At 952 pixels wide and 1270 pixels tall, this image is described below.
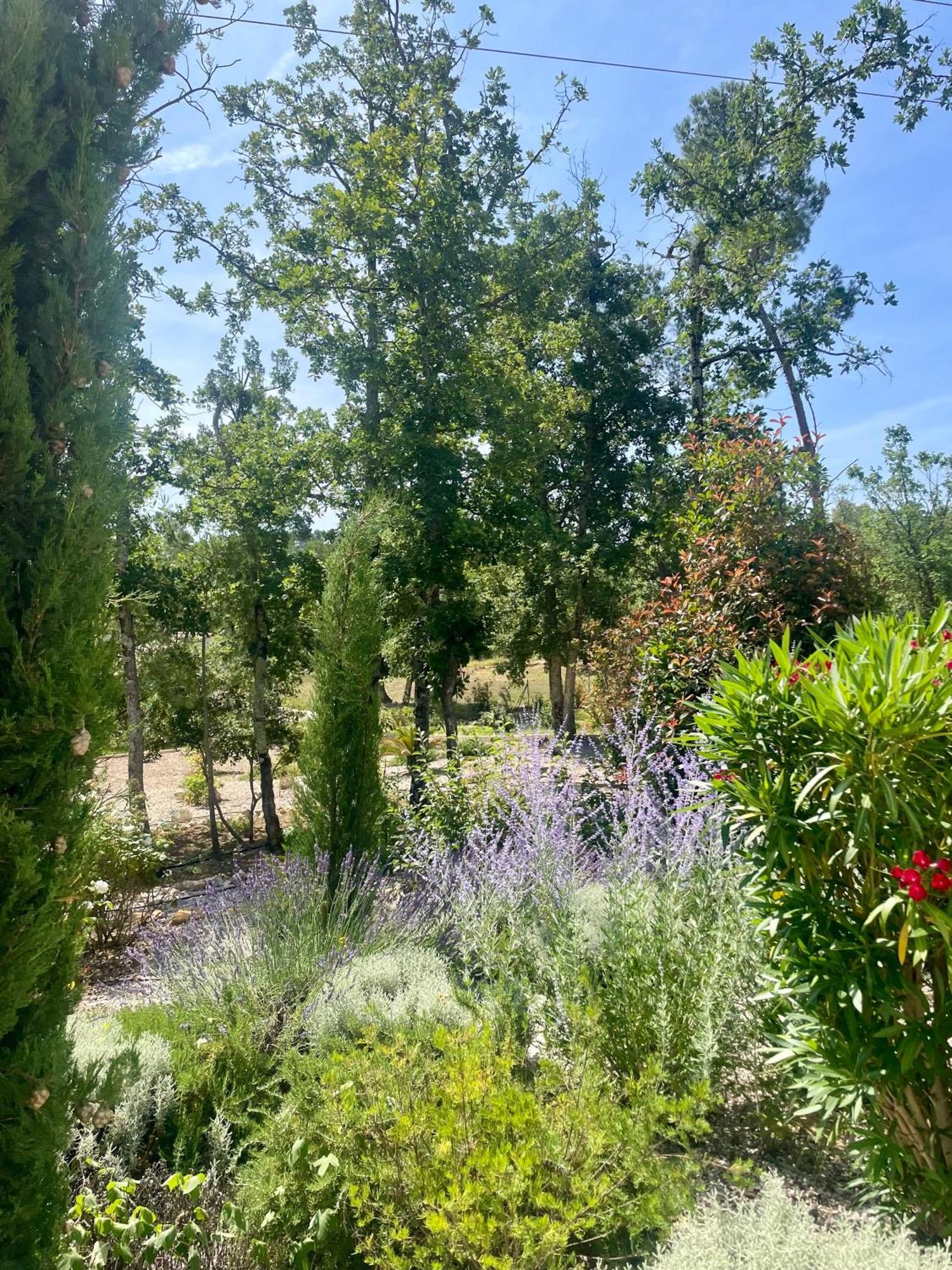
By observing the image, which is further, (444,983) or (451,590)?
(451,590)

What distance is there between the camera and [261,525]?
9.48 meters

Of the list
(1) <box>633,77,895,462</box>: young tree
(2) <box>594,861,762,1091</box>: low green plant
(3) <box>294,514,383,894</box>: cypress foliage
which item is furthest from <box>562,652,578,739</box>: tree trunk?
(2) <box>594,861,762,1091</box>: low green plant

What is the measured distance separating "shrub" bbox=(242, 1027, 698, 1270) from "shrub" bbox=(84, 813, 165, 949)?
3417 millimetres

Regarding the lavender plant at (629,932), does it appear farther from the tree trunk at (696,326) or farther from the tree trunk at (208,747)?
the tree trunk at (696,326)

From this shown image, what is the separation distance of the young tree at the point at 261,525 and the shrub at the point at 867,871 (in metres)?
7.80

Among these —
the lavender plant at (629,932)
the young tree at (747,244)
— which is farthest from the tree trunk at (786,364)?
the lavender plant at (629,932)

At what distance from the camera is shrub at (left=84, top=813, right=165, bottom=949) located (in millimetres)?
5707

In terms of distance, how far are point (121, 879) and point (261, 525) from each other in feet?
15.8

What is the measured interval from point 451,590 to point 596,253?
10510 millimetres

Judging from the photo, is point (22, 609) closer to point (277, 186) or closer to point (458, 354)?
point (458, 354)

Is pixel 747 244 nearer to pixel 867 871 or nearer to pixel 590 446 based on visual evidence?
pixel 590 446

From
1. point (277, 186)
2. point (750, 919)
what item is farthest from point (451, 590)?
point (750, 919)

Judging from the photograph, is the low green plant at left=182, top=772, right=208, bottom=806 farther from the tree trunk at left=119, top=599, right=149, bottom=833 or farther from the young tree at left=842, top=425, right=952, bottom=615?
the young tree at left=842, top=425, right=952, bottom=615

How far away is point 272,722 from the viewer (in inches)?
433
